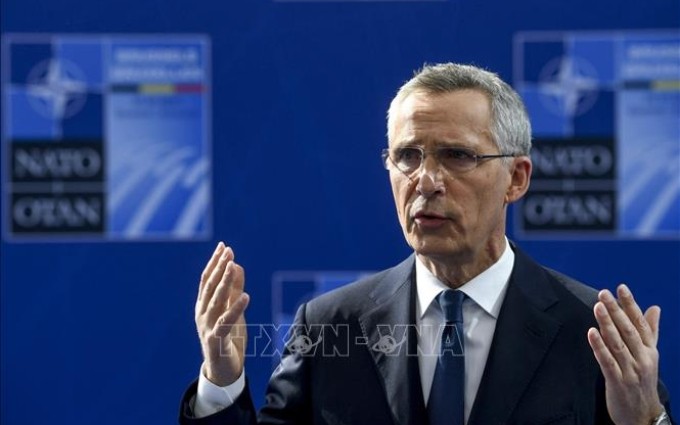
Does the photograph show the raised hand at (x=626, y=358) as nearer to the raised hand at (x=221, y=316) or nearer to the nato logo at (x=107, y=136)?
the raised hand at (x=221, y=316)

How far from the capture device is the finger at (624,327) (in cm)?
189

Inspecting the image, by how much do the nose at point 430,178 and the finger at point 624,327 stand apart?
0.38 m

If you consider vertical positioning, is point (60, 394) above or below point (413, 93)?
below

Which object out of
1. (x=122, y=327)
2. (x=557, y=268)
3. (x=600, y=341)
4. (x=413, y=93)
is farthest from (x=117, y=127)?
(x=600, y=341)

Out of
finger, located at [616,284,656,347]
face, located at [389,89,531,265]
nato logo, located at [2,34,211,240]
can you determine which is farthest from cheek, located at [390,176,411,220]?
nato logo, located at [2,34,211,240]

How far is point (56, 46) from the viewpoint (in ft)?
11.9

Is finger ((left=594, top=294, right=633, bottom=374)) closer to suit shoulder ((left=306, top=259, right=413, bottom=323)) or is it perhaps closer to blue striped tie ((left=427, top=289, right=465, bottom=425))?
→ blue striped tie ((left=427, top=289, right=465, bottom=425))

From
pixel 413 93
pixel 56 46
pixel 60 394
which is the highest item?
pixel 56 46

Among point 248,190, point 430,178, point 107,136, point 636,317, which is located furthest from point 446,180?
point 107,136

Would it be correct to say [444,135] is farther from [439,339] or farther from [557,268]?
[557,268]

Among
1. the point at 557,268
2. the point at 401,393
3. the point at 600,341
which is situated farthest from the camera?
the point at 557,268

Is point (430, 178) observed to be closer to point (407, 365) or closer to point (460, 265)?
point (460, 265)

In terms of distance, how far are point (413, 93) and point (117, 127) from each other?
1753 millimetres

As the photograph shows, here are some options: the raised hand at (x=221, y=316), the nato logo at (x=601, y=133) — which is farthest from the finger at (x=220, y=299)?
the nato logo at (x=601, y=133)
